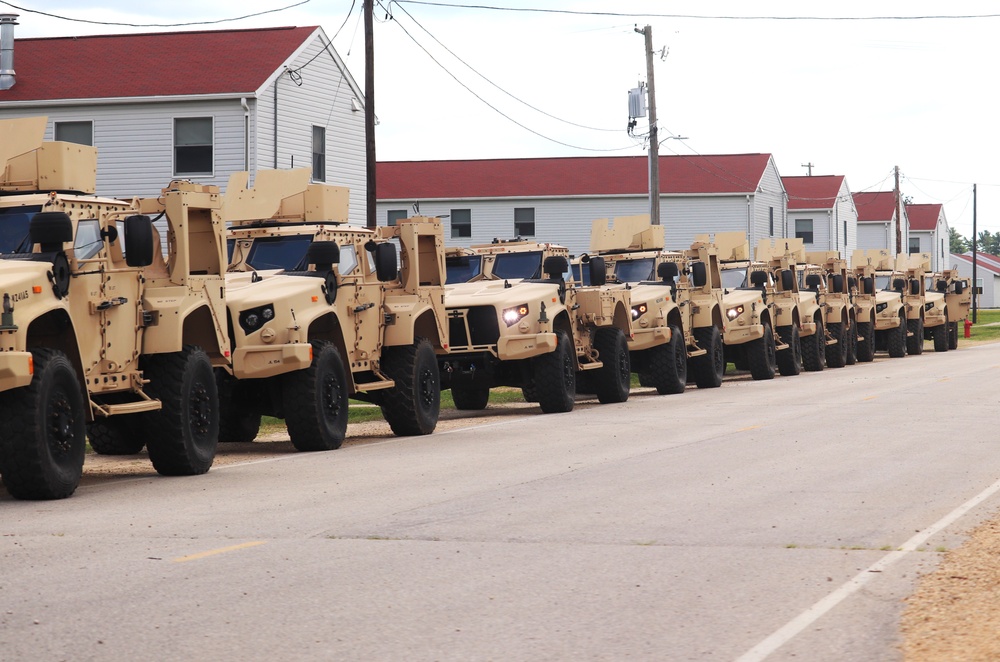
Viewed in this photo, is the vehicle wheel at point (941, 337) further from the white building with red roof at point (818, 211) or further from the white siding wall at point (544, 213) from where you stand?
the white building with red roof at point (818, 211)

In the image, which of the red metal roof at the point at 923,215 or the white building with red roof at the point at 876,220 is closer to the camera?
the white building with red roof at the point at 876,220

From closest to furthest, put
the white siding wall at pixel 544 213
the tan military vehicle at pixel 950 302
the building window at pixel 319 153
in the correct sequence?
1. the building window at pixel 319 153
2. the tan military vehicle at pixel 950 302
3. the white siding wall at pixel 544 213

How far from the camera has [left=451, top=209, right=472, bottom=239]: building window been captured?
59.8 meters

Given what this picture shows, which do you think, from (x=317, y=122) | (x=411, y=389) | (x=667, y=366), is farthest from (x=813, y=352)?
(x=411, y=389)

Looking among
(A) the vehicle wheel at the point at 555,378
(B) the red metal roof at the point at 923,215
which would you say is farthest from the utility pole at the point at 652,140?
(B) the red metal roof at the point at 923,215

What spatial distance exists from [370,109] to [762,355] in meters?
9.27

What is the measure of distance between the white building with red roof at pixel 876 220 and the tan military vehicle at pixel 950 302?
130ft

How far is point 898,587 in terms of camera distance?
780 cm

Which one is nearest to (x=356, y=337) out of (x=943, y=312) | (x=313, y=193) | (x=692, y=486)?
(x=313, y=193)

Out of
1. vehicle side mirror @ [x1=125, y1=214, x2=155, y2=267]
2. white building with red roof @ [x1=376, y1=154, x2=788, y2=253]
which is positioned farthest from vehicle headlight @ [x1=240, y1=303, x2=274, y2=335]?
white building with red roof @ [x1=376, y1=154, x2=788, y2=253]

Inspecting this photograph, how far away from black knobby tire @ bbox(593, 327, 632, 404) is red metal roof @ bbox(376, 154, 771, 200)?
3647 centimetres

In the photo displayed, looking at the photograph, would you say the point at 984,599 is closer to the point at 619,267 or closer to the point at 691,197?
the point at 619,267

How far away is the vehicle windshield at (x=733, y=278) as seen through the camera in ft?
102

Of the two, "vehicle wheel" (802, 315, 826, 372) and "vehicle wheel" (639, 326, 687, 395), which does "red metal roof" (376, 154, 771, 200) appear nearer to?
"vehicle wheel" (802, 315, 826, 372)
